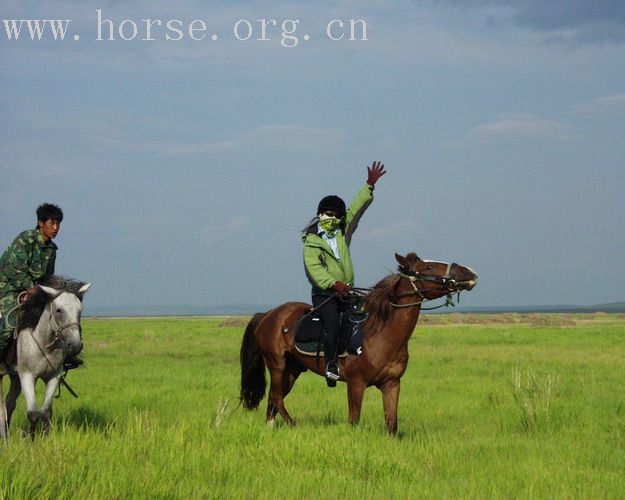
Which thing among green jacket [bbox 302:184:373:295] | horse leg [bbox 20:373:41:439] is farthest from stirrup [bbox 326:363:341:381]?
horse leg [bbox 20:373:41:439]

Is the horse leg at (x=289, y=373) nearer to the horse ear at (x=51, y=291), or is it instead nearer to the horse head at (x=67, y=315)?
the horse head at (x=67, y=315)

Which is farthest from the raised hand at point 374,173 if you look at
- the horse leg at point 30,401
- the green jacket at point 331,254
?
the horse leg at point 30,401

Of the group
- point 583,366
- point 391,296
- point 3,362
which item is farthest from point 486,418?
point 583,366

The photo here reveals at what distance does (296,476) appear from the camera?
666 centimetres

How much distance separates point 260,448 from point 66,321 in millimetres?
2453

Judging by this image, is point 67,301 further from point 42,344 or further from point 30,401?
point 30,401

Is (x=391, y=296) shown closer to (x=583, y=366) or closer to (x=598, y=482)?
(x=598, y=482)

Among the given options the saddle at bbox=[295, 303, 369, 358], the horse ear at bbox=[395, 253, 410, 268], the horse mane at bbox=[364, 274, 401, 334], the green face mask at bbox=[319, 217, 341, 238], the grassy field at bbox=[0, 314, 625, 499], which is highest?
the green face mask at bbox=[319, 217, 341, 238]

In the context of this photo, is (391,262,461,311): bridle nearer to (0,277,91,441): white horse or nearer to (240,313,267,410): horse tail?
(240,313,267,410): horse tail

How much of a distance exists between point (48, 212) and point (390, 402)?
434 cm

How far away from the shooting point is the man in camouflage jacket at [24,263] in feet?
29.3

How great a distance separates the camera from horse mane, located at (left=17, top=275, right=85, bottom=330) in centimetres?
875

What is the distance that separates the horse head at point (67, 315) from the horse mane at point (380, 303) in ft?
10.3

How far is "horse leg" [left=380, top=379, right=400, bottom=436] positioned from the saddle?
0.49 m
